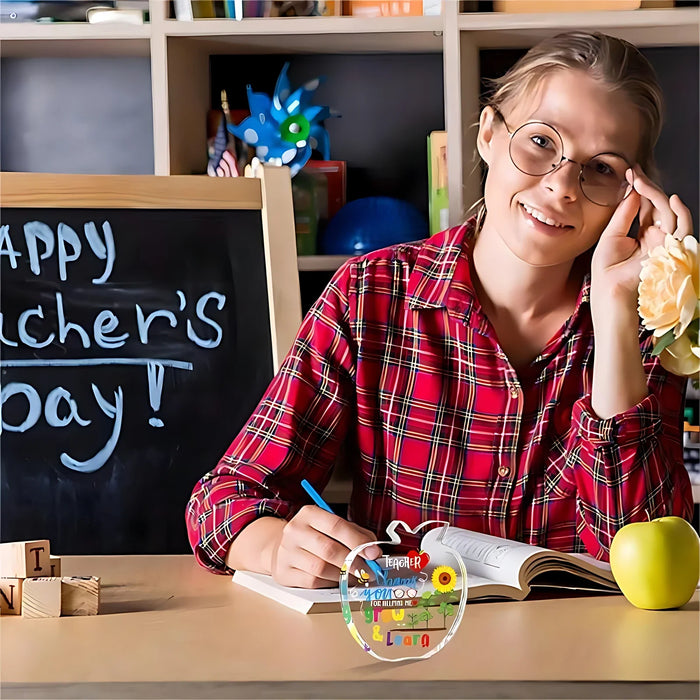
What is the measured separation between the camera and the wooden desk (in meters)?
0.67

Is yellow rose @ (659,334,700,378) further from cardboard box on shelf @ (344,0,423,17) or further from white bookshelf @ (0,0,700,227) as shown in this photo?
cardboard box on shelf @ (344,0,423,17)

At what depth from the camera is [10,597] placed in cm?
89

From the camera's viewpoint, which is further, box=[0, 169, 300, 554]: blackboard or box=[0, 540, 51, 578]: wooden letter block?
box=[0, 169, 300, 554]: blackboard

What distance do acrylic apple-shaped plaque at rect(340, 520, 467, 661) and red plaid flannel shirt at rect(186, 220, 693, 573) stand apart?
18.4 inches

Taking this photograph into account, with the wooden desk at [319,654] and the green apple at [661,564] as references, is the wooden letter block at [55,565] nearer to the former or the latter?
the wooden desk at [319,654]

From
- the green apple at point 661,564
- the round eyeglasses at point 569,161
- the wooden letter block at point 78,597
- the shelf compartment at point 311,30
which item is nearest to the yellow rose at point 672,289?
the green apple at point 661,564

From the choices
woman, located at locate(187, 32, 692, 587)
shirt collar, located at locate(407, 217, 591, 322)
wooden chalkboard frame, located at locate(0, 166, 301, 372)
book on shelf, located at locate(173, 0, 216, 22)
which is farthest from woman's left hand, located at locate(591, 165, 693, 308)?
book on shelf, located at locate(173, 0, 216, 22)

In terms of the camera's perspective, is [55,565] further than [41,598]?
Yes

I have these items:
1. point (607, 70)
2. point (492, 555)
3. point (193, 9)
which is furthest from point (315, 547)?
point (193, 9)

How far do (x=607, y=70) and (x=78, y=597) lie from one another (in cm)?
96

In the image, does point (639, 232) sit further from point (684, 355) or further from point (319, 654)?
point (319, 654)

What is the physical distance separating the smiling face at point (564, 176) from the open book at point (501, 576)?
45 centimetres

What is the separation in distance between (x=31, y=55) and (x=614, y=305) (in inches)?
59.7

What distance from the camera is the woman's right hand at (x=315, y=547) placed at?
93 cm
